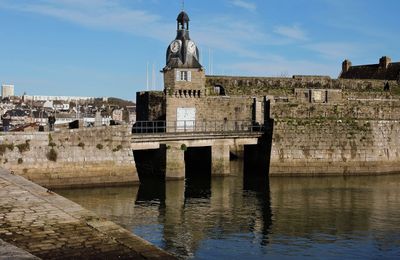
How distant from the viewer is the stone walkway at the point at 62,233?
984 cm

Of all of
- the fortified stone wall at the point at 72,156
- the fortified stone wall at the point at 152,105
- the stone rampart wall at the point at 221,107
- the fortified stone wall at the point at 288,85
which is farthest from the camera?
the fortified stone wall at the point at 288,85


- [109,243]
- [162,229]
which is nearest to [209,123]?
[162,229]

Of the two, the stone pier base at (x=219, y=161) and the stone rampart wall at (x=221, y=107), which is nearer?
the stone pier base at (x=219, y=161)

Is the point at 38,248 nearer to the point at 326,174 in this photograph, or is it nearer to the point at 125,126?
the point at 125,126

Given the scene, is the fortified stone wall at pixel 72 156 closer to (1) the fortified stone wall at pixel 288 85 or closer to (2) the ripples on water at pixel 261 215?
(2) the ripples on water at pixel 261 215

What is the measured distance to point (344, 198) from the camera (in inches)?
1053

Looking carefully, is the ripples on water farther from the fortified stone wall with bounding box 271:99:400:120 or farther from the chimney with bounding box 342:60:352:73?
the chimney with bounding box 342:60:352:73

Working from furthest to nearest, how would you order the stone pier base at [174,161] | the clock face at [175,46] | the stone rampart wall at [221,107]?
the stone rampart wall at [221,107] → the clock face at [175,46] → the stone pier base at [174,161]

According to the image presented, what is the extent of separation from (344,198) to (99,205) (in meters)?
11.8

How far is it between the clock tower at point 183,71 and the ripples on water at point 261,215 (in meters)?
8.93

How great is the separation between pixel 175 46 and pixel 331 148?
44.1 ft

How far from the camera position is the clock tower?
130 ft

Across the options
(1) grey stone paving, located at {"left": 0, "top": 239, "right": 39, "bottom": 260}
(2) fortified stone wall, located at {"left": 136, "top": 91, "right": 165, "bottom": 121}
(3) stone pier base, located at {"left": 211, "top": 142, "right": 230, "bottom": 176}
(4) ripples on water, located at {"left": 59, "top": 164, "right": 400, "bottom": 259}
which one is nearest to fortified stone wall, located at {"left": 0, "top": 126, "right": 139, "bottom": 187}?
(4) ripples on water, located at {"left": 59, "top": 164, "right": 400, "bottom": 259}

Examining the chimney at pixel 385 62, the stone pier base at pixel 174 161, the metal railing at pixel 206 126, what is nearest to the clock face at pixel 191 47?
the metal railing at pixel 206 126
